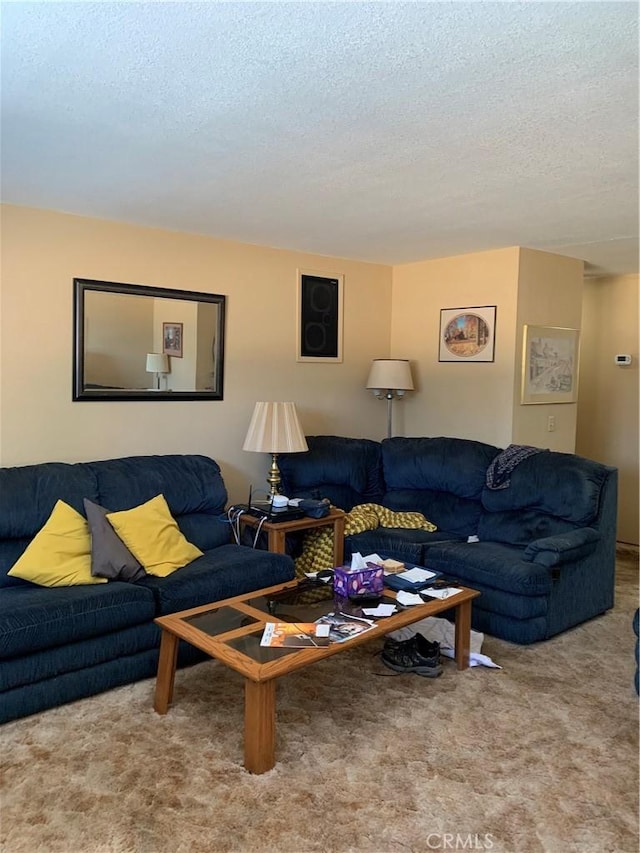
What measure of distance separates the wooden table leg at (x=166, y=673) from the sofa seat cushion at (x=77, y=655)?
10.8 inches

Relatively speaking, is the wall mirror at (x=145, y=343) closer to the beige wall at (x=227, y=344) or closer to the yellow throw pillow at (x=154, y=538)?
the beige wall at (x=227, y=344)

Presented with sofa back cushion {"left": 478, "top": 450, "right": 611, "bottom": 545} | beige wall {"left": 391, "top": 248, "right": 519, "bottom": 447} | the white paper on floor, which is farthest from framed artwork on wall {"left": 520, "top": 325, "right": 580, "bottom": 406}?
the white paper on floor

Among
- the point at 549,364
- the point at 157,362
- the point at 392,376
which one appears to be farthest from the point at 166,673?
the point at 549,364

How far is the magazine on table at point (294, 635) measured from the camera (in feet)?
8.30

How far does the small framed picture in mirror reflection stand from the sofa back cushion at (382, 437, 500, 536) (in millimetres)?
1648

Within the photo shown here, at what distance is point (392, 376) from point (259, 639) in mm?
2912

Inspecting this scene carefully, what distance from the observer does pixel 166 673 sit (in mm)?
2762

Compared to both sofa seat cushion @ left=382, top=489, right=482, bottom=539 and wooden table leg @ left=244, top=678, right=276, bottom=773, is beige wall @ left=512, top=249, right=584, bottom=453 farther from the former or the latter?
wooden table leg @ left=244, top=678, right=276, bottom=773

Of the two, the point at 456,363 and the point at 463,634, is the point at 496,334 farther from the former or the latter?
the point at 463,634

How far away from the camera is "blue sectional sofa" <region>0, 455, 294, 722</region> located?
Answer: 106 inches

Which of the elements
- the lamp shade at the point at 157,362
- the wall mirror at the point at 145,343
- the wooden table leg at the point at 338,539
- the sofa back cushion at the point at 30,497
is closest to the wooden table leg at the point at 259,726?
the sofa back cushion at the point at 30,497

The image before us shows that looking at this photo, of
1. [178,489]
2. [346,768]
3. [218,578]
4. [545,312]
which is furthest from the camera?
[545,312]

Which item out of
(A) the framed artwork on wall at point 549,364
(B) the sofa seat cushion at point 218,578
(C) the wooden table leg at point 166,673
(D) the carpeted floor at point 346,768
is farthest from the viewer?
(A) the framed artwork on wall at point 549,364

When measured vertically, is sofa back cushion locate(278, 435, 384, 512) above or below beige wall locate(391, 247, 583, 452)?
below
